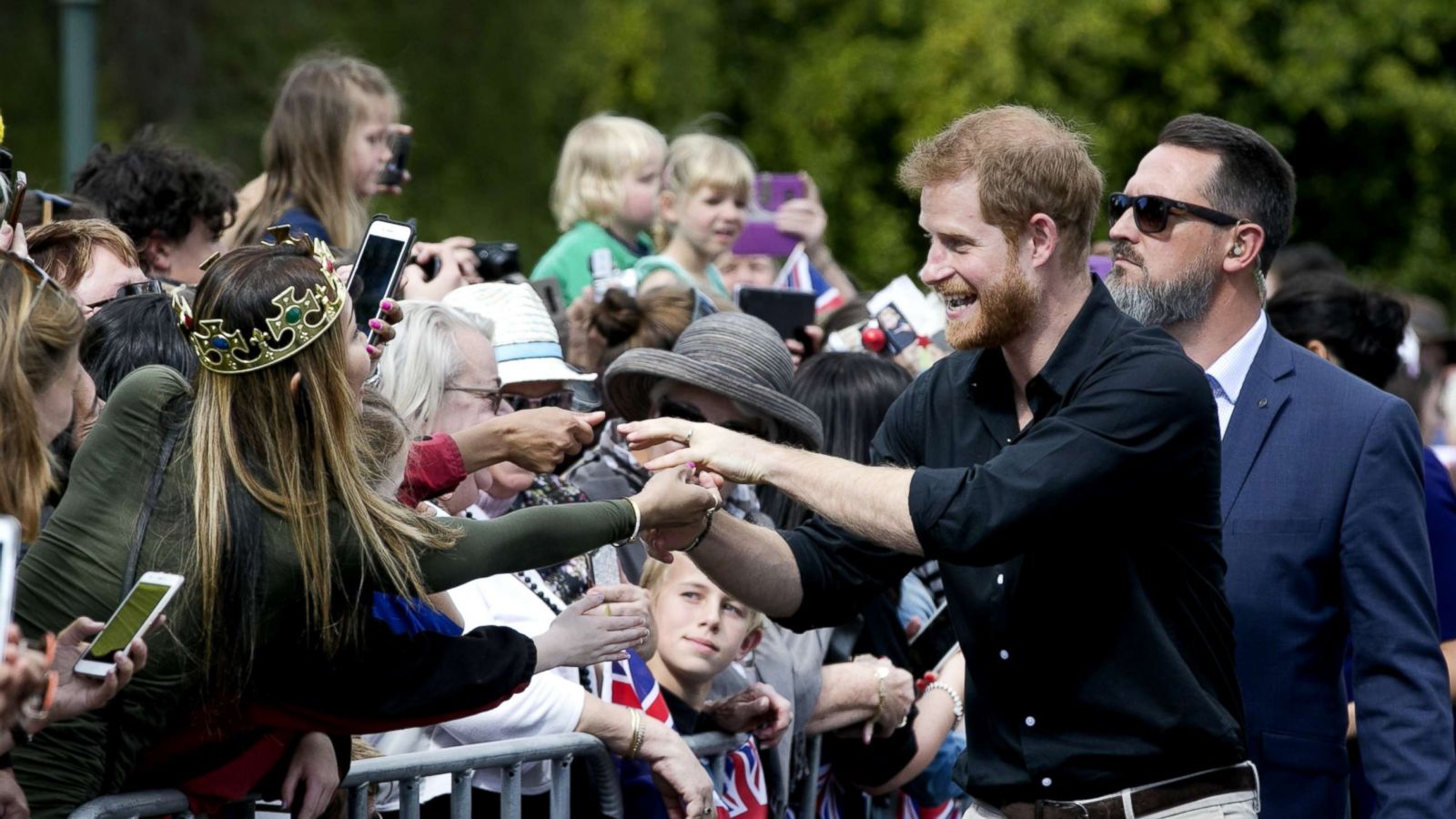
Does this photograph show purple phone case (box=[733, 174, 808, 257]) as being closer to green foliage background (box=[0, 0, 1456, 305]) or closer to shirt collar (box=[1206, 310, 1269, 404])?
shirt collar (box=[1206, 310, 1269, 404])

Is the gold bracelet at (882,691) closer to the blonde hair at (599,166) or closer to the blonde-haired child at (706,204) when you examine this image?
the blonde-haired child at (706,204)

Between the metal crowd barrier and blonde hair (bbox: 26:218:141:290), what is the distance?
1372 millimetres

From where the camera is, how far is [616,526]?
376cm

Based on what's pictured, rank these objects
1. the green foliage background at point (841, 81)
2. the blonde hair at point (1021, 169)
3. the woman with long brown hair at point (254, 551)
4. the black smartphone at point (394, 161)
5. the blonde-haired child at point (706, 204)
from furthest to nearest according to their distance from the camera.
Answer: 1. the green foliage background at point (841, 81)
2. the blonde-haired child at point (706, 204)
3. the black smartphone at point (394, 161)
4. the blonde hair at point (1021, 169)
5. the woman with long brown hair at point (254, 551)

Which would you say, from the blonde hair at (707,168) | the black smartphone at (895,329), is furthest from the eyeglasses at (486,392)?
the blonde hair at (707,168)

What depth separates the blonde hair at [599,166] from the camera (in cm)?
789

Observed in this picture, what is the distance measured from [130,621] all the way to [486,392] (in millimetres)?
1812

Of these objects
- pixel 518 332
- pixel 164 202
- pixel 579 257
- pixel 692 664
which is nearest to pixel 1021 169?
pixel 692 664

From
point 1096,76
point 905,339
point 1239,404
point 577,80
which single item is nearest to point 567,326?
point 905,339

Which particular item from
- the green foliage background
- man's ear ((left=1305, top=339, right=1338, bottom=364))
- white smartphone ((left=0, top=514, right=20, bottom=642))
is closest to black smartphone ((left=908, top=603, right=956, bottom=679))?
man's ear ((left=1305, top=339, right=1338, bottom=364))

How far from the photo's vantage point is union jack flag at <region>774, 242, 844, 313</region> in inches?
317

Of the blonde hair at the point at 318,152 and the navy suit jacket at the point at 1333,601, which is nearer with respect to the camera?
the navy suit jacket at the point at 1333,601

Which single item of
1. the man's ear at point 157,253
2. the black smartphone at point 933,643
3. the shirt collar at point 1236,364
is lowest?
the black smartphone at point 933,643

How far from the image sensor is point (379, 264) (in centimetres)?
417
